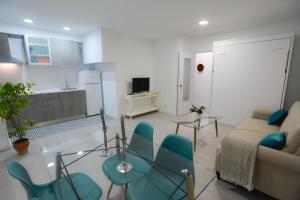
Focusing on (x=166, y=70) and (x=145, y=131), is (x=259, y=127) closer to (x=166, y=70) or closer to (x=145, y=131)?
(x=145, y=131)

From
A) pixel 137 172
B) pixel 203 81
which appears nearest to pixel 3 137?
pixel 137 172

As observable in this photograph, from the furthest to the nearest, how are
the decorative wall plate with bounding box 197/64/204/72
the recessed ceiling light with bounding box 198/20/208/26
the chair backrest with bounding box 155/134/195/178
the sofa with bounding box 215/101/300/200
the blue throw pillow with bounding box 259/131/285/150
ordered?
the decorative wall plate with bounding box 197/64/204/72
the recessed ceiling light with bounding box 198/20/208/26
the blue throw pillow with bounding box 259/131/285/150
the sofa with bounding box 215/101/300/200
the chair backrest with bounding box 155/134/195/178

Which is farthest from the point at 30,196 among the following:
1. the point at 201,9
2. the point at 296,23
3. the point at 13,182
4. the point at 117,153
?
the point at 296,23

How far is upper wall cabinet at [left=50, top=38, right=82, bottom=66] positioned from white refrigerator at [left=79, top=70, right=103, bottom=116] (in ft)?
1.39

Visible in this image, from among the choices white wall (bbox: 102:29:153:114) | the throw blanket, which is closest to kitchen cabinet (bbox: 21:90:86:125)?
white wall (bbox: 102:29:153:114)

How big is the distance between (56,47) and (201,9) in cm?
378

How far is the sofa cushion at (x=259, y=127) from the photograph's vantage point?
2.60 metres

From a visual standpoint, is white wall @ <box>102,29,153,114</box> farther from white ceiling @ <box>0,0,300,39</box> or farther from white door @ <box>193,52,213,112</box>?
white door @ <box>193,52,213,112</box>

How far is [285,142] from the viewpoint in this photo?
1767 millimetres

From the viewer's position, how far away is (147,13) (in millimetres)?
2898

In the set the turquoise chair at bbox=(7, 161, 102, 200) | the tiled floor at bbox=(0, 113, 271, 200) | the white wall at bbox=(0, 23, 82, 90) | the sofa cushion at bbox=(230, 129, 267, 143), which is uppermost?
the white wall at bbox=(0, 23, 82, 90)

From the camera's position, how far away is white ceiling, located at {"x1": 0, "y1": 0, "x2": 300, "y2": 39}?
2482 millimetres

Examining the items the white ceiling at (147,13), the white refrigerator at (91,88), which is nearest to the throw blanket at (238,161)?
the white ceiling at (147,13)

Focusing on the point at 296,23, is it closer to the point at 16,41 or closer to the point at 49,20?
the point at 49,20
